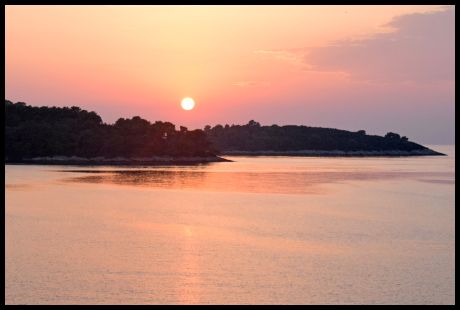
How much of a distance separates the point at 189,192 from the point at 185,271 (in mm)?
42480

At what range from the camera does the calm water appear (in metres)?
22.5

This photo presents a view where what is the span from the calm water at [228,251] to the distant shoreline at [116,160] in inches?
3882

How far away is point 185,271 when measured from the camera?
2572cm

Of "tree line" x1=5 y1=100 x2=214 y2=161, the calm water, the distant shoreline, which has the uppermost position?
"tree line" x1=5 y1=100 x2=214 y2=161

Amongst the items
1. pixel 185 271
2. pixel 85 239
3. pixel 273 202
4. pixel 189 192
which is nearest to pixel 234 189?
pixel 189 192

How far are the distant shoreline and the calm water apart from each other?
323 feet

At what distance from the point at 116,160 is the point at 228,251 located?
140836 mm

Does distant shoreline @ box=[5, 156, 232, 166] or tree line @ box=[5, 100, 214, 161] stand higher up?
tree line @ box=[5, 100, 214, 161]

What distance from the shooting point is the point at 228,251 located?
30859 mm

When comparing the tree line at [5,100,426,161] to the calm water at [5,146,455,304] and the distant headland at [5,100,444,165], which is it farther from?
the calm water at [5,146,455,304]

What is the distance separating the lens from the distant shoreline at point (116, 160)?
155663 mm

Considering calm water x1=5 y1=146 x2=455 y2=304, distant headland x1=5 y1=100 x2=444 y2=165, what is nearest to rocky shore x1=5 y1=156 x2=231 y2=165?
distant headland x1=5 y1=100 x2=444 y2=165

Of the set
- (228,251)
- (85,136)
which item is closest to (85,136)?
(85,136)

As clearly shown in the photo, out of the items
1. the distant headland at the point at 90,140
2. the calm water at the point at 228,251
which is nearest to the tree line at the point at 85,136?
the distant headland at the point at 90,140
